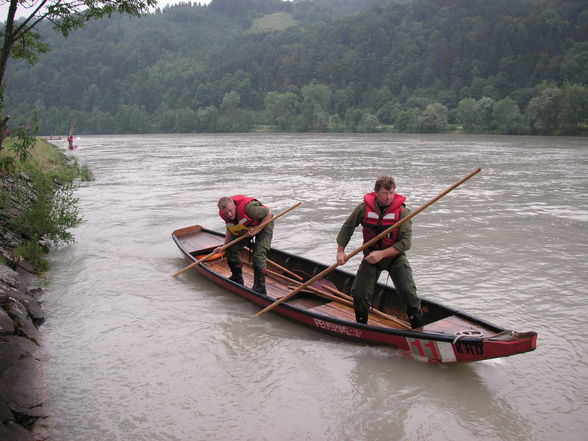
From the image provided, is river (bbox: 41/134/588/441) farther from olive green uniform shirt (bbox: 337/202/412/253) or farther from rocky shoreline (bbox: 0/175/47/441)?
olive green uniform shirt (bbox: 337/202/412/253)

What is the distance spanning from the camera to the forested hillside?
3784 inches

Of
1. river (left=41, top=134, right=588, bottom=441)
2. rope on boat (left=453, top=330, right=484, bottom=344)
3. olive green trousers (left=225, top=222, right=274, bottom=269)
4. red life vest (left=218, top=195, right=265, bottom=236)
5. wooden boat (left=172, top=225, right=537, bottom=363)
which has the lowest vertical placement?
river (left=41, top=134, right=588, bottom=441)

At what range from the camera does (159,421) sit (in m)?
5.29

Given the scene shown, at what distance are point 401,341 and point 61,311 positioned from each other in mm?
5496

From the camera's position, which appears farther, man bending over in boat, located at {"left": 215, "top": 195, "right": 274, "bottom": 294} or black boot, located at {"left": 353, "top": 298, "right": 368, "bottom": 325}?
man bending over in boat, located at {"left": 215, "top": 195, "right": 274, "bottom": 294}

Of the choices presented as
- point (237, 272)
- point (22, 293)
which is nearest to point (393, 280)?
point (237, 272)

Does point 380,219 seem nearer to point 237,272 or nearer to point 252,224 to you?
point 252,224

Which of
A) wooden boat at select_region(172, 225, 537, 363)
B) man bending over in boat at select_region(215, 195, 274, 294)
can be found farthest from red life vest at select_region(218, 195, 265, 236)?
wooden boat at select_region(172, 225, 537, 363)

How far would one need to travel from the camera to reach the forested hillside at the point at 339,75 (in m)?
96.1

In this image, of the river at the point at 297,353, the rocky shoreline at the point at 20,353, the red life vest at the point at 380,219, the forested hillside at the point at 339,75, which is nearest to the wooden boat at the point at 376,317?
the river at the point at 297,353

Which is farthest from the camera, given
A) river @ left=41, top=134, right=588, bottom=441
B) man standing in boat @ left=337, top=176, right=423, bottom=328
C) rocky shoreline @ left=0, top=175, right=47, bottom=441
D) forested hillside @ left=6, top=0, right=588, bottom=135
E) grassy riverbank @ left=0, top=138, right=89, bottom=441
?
forested hillside @ left=6, top=0, right=588, bottom=135

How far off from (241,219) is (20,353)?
11.7 feet

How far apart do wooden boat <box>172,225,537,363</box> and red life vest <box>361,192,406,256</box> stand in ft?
3.48

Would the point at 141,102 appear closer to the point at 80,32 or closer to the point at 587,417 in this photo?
the point at 80,32
